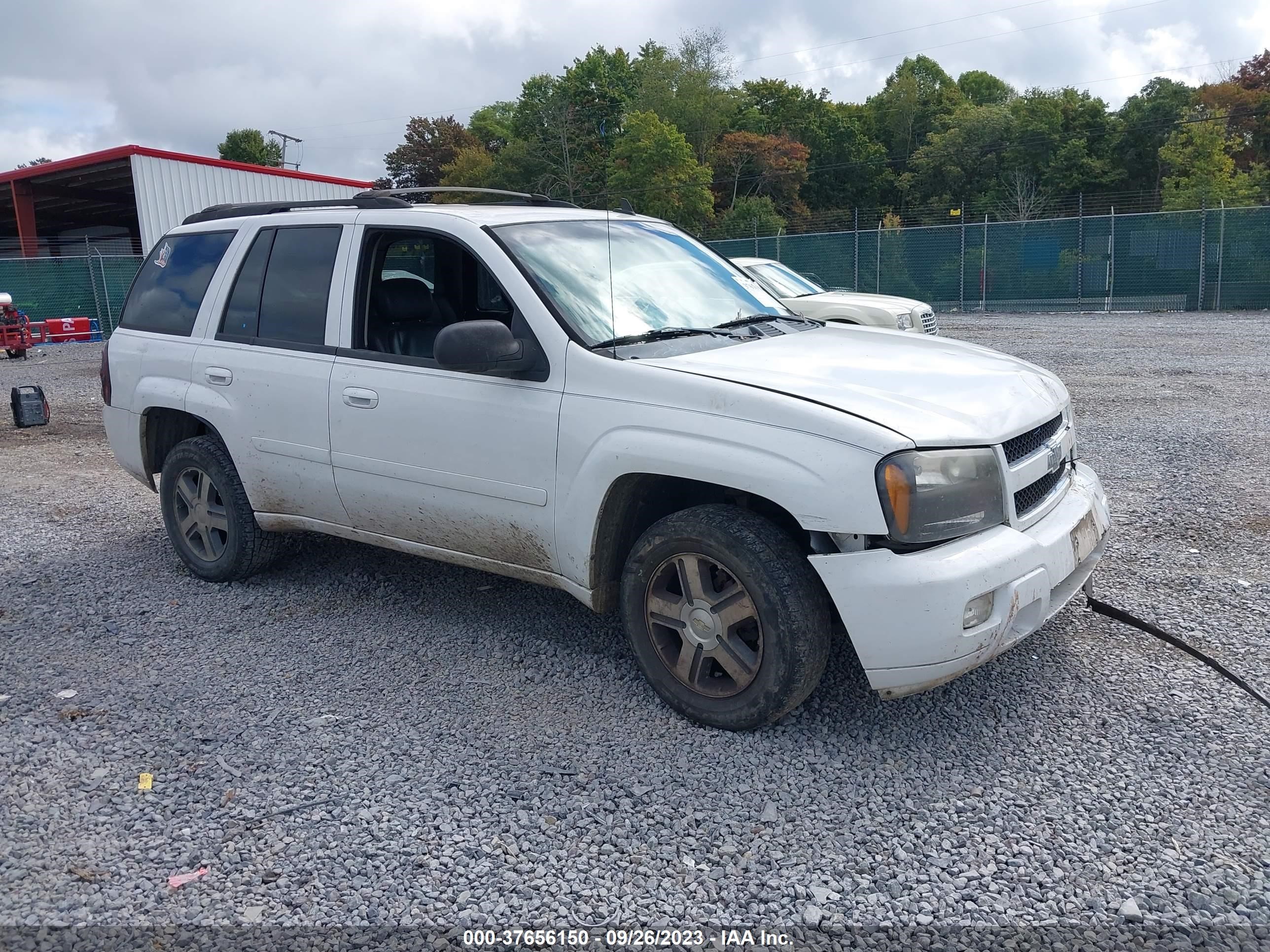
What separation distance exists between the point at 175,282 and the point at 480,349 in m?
2.61

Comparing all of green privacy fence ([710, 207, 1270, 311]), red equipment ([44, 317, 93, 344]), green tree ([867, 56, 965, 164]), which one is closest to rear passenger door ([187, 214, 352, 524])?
red equipment ([44, 317, 93, 344])

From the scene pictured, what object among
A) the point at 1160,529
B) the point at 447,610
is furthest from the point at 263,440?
the point at 1160,529

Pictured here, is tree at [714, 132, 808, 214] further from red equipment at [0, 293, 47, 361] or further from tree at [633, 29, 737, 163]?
red equipment at [0, 293, 47, 361]

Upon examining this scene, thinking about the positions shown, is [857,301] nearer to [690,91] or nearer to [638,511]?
[638,511]

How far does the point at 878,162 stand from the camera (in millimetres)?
63750

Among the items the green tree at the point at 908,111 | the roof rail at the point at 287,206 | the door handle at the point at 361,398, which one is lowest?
the door handle at the point at 361,398

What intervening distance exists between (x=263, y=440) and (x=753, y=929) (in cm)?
332

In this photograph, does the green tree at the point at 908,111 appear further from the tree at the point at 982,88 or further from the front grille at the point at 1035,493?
the front grille at the point at 1035,493

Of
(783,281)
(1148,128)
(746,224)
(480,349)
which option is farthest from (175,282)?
(1148,128)

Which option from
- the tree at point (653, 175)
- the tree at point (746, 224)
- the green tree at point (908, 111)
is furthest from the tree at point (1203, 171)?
the tree at point (653, 175)

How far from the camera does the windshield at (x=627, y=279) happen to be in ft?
13.6

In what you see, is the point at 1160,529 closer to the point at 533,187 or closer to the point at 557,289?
the point at 557,289

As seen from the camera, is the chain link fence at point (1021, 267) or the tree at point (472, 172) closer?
the tree at point (472, 172)

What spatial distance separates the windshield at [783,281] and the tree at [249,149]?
8219 centimetres
